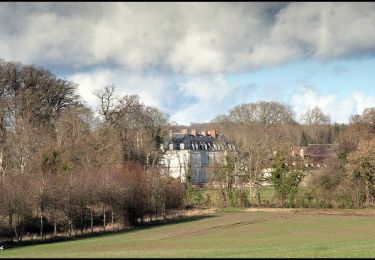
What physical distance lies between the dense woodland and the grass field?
360 centimetres

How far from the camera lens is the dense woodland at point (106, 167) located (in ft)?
117

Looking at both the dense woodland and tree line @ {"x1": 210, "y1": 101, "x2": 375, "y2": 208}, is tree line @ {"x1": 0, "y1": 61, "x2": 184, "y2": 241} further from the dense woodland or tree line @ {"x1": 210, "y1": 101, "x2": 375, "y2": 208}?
tree line @ {"x1": 210, "y1": 101, "x2": 375, "y2": 208}

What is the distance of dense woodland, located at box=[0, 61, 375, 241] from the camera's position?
3566cm

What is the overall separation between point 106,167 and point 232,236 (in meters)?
15.2

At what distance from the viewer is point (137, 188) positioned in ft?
145

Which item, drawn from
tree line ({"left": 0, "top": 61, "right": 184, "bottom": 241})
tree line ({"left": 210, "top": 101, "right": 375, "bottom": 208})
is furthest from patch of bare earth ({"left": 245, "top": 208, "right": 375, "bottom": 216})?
tree line ({"left": 0, "top": 61, "right": 184, "bottom": 241})

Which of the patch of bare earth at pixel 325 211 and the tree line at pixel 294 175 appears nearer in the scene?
the patch of bare earth at pixel 325 211

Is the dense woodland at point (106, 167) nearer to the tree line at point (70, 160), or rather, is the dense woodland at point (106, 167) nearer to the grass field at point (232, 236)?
the tree line at point (70, 160)

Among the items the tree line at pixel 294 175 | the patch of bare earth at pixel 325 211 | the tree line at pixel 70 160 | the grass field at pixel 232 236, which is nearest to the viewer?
the grass field at pixel 232 236

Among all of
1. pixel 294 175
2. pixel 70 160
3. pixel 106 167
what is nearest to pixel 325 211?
pixel 294 175

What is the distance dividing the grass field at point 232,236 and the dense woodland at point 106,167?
360 cm

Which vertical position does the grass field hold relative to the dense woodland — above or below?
below

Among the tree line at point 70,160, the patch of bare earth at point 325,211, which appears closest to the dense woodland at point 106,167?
the tree line at point 70,160

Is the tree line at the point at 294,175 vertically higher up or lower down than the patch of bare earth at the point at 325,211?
higher up
